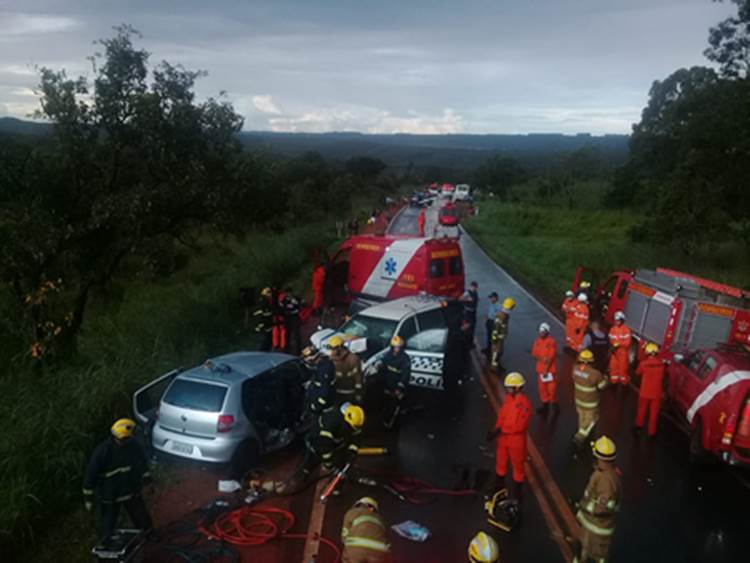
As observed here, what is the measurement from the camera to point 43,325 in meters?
13.0

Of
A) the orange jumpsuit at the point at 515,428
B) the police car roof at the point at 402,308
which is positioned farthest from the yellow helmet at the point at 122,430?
the police car roof at the point at 402,308

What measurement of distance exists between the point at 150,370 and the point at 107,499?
423 cm

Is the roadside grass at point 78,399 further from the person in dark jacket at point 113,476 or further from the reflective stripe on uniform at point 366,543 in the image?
the reflective stripe on uniform at point 366,543

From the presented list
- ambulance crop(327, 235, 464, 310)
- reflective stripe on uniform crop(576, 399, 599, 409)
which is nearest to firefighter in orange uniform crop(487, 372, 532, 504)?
reflective stripe on uniform crop(576, 399, 599, 409)

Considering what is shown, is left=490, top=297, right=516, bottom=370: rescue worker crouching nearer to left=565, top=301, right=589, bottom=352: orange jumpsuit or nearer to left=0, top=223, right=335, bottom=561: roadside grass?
left=565, top=301, right=589, bottom=352: orange jumpsuit

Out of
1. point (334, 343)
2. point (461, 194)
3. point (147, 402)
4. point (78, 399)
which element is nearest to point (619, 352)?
point (334, 343)

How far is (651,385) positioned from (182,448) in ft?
22.2

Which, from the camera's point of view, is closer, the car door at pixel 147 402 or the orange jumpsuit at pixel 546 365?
the car door at pixel 147 402

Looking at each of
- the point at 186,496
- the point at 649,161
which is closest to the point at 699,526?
the point at 186,496

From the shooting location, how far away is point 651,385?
31.9ft

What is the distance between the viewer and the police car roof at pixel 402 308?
11.3 m

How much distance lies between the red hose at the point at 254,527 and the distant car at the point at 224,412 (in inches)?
33.0

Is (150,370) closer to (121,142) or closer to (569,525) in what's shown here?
(121,142)

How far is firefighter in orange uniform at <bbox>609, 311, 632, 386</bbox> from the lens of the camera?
11.4 m
